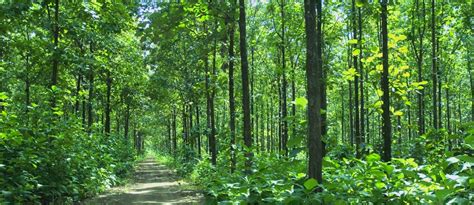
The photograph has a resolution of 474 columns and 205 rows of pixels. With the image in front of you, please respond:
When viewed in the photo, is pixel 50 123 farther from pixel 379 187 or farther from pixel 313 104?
pixel 379 187

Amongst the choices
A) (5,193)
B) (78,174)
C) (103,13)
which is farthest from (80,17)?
(5,193)

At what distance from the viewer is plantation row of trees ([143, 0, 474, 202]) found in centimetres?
734

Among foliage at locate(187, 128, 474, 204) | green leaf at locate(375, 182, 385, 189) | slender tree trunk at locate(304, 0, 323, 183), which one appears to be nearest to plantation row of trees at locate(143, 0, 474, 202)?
slender tree trunk at locate(304, 0, 323, 183)

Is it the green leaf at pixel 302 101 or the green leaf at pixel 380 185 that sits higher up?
the green leaf at pixel 302 101

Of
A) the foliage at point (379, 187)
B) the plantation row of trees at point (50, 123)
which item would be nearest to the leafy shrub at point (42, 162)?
the plantation row of trees at point (50, 123)

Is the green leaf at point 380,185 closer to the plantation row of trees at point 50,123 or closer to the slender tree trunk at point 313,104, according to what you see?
the slender tree trunk at point 313,104

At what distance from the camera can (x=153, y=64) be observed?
2323 centimetres

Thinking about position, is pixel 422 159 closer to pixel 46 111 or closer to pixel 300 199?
pixel 300 199

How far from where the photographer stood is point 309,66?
605 cm

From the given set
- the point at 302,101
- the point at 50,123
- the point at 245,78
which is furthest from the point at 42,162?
the point at 302,101

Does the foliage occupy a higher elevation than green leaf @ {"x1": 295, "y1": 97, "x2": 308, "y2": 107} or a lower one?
lower

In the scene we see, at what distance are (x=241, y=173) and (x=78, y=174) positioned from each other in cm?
532

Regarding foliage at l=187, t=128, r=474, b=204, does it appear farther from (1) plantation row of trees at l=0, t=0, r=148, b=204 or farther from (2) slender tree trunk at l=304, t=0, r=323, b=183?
(1) plantation row of trees at l=0, t=0, r=148, b=204

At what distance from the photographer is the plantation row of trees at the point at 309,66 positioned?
24.1 ft
